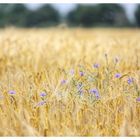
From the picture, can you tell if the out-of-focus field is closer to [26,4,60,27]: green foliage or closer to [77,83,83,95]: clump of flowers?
[77,83,83,95]: clump of flowers

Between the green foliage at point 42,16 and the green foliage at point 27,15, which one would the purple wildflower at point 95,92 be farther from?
the green foliage at point 42,16

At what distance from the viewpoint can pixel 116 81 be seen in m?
1.87

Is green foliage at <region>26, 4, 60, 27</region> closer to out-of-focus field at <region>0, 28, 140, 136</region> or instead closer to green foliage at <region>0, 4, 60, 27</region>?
green foliage at <region>0, 4, 60, 27</region>

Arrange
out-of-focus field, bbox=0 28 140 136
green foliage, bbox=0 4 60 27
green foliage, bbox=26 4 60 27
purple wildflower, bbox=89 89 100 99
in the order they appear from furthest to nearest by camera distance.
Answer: green foliage, bbox=26 4 60 27 < green foliage, bbox=0 4 60 27 < purple wildflower, bbox=89 89 100 99 < out-of-focus field, bbox=0 28 140 136

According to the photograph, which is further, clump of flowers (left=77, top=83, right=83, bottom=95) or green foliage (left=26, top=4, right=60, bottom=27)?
green foliage (left=26, top=4, right=60, bottom=27)

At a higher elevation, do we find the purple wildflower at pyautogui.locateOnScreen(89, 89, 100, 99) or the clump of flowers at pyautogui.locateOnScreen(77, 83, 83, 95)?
the clump of flowers at pyautogui.locateOnScreen(77, 83, 83, 95)

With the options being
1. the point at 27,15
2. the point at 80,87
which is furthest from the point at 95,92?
the point at 27,15

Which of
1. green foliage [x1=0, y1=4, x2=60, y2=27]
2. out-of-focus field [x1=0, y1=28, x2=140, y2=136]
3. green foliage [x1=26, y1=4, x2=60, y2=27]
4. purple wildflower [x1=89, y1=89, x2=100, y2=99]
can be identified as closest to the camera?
out-of-focus field [x1=0, y1=28, x2=140, y2=136]

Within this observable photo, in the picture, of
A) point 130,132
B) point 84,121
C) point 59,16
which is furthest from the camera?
→ point 59,16

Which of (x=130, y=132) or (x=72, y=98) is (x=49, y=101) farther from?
(x=130, y=132)

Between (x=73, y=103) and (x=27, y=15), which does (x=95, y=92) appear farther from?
(x=27, y=15)

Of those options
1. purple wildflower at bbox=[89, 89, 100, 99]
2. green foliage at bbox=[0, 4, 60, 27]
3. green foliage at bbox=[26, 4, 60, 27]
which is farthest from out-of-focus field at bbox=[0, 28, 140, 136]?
green foliage at bbox=[26, 4, 60, 27]

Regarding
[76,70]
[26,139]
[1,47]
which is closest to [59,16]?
[1,47]

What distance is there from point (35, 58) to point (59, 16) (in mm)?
6302
